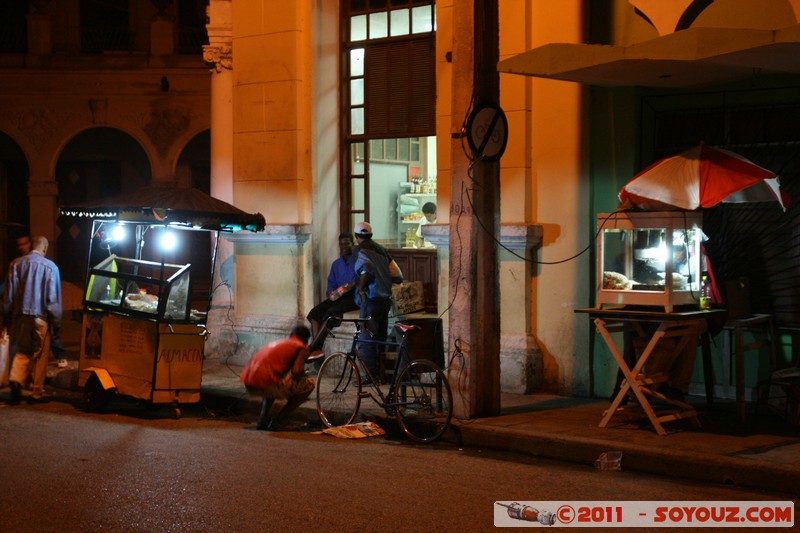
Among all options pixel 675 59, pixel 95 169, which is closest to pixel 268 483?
pixel 675 59

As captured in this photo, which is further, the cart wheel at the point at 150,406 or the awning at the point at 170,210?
the cart wheel at the point at 150,406

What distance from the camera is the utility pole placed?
30.9 ft

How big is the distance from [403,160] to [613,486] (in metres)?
6.76

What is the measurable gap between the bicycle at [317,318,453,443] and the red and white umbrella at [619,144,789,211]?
2.40 metres

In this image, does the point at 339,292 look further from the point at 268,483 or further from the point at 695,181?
the point at 268,483

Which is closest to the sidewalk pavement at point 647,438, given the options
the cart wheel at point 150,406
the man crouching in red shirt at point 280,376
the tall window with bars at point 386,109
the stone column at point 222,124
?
the man crouching in red shirt at point 280,376

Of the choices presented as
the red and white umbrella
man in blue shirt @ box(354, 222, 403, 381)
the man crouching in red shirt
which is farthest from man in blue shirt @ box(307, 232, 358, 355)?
the red and white umbrella

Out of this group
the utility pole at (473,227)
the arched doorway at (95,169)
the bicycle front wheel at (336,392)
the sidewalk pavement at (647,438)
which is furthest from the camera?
the arched doorway at (95,169)

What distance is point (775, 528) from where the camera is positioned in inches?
243

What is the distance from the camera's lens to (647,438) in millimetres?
8406

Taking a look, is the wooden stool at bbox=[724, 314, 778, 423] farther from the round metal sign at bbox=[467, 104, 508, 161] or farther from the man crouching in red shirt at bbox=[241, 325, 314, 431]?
the man crouching in red shirt at bbox=[241, 325, 314, 431]

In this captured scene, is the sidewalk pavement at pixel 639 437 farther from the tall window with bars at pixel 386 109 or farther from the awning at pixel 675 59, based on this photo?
the tall window with bars at pixel 386 109

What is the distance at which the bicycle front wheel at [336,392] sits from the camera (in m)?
9.87

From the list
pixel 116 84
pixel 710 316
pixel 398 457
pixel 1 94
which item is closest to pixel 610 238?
pixel 710 316
